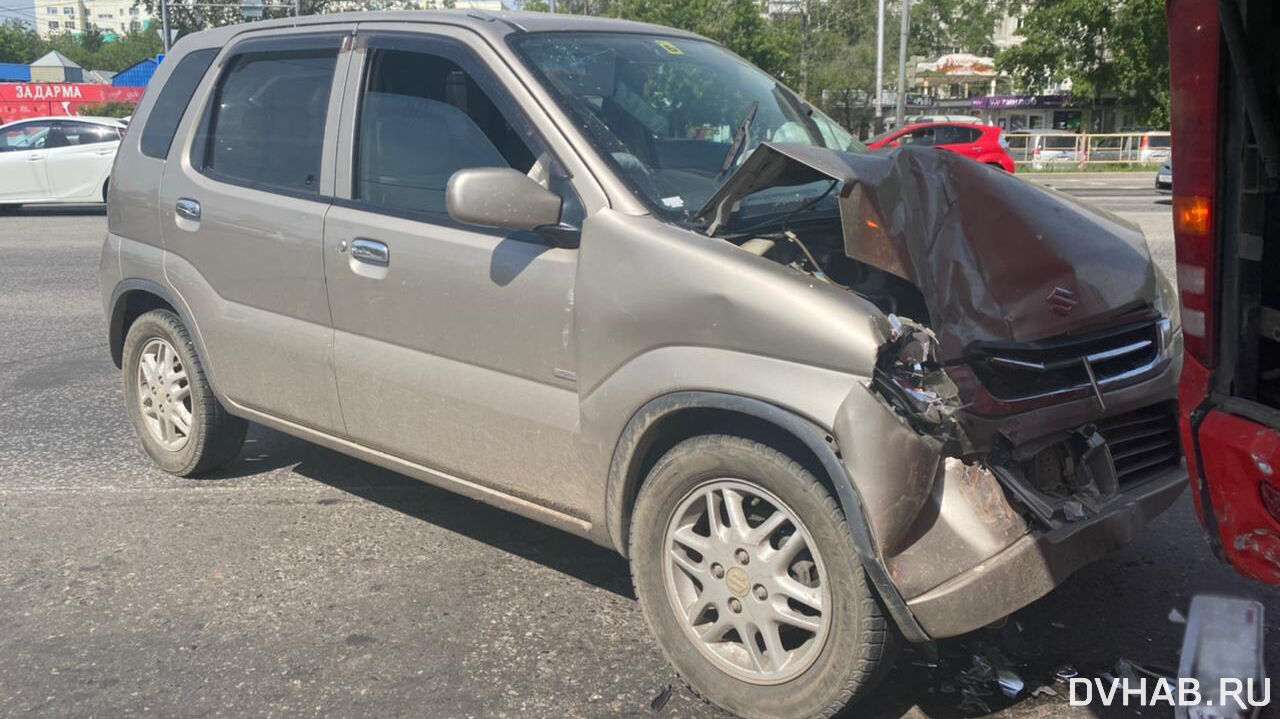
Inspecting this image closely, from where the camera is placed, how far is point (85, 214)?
19.9 meters

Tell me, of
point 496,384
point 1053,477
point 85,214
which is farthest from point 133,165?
point 85,214

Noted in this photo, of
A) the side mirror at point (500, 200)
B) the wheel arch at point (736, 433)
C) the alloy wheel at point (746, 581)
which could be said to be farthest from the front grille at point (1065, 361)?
the side mirror at point (500, 200)

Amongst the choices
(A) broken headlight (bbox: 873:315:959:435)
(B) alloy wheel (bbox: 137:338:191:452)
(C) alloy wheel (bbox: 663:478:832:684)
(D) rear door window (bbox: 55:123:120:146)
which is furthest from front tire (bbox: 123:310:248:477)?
(D) rear door window (bbox: 55:123:120:146)

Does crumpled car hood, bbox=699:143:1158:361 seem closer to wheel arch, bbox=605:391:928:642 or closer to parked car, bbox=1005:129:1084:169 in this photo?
wheel arch, bbox=605:391:928:642

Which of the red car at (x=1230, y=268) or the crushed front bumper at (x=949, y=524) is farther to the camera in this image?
the crushed front bumper at (x=949, y=524)

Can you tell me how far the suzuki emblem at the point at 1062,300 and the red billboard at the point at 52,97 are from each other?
49259mm

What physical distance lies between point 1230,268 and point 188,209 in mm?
3974

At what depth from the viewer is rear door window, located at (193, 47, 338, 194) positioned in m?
4.50

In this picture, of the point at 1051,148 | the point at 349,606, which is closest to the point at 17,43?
the point at 1051,148

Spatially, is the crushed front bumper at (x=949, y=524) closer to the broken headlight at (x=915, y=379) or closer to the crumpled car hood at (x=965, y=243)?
the broken headlight at (x=915, y=379)

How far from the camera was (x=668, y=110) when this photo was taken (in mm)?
4121

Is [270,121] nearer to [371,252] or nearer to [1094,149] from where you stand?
[371,252]

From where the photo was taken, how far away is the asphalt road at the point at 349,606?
11.3 ft

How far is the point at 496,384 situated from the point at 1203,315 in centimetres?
210
